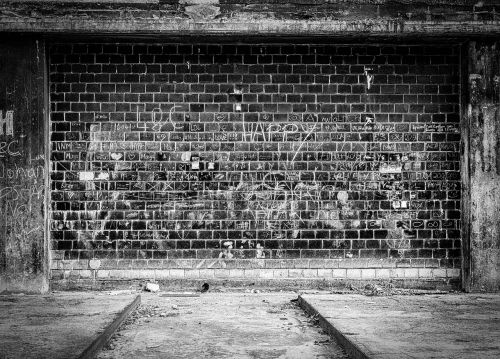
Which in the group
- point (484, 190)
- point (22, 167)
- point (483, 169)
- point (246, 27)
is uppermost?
point (246, 27)

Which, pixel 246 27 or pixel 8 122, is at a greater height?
pixel 246 27

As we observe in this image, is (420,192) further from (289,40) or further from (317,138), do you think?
(289,40)

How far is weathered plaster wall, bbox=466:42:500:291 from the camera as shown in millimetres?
10188

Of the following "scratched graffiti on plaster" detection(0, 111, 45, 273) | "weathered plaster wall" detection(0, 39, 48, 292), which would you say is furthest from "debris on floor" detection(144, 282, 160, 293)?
"scratched graffiti on plaster" detection(0, 111, 45, 273)

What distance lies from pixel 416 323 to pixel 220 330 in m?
2.41

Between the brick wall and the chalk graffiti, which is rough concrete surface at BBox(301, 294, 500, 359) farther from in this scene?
the chalk graffiti

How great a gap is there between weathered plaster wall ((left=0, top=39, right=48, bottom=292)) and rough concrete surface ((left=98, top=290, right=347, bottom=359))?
2.06m

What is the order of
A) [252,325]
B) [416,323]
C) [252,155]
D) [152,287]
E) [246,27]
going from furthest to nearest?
[252,155] < [152,287] < [246,27] < [252,325] < [416,323]

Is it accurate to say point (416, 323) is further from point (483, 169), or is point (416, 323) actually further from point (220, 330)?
point (483, 169)

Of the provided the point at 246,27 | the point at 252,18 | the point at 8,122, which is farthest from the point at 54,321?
the point at 252,18

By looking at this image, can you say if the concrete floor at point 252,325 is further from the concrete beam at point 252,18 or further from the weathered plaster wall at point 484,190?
the concrete beam at point 252,18

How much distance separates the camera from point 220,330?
7.52 meters

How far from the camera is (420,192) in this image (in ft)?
34.6

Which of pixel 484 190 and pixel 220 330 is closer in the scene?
pixel 220 330
